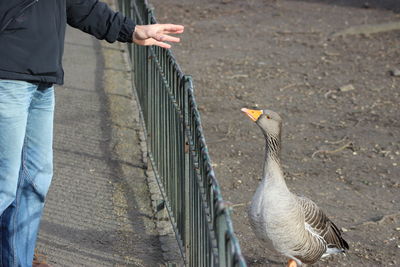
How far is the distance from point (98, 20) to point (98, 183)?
2436 millimetres

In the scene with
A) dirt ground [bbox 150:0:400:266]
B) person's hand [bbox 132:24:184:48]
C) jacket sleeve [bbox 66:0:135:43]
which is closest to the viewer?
jacket sleeve [bbox 66:0:135:43]

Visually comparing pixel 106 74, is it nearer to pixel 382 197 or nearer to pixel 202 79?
pixel 202 79

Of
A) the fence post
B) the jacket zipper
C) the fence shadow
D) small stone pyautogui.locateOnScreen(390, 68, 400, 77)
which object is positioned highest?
the jacket zipper

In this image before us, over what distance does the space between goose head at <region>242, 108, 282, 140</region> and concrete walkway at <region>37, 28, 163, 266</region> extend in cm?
114

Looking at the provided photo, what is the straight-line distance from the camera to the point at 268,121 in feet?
16.3

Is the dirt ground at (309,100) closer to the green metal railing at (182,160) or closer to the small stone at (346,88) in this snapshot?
the small stone at (346,88)

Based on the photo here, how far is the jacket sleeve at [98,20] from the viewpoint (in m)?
4.32

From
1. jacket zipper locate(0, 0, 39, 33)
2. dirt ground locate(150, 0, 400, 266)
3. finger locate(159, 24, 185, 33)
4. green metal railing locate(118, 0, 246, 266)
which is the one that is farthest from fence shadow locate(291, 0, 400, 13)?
jacket zipper locate(0, 0, 39, 33)

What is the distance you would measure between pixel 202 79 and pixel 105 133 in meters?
2.46

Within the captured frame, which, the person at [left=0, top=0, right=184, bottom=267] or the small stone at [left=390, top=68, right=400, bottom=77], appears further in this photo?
the small stone at [left=390, top=68, right=400, bottom=77]

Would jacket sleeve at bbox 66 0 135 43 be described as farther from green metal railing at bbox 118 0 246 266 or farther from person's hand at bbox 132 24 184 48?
green metal railing at bbox 118 0 246 266

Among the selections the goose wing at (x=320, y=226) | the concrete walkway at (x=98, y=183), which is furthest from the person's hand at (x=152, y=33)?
the concrete walkway at (x=98, y=183)

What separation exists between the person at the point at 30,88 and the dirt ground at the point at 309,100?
175 centimetres

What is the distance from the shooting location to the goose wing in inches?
196
